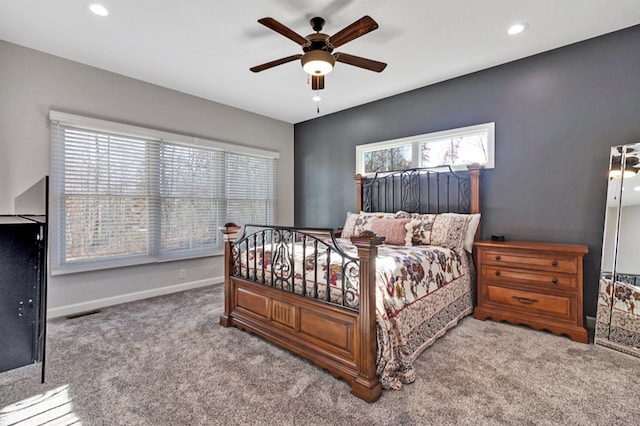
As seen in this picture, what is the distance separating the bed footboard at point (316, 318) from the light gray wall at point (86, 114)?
161 cm

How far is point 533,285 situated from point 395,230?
1358mm

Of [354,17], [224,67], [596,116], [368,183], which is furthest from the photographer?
[368,183]

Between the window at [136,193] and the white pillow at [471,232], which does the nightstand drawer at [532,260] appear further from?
the window at [136,193]

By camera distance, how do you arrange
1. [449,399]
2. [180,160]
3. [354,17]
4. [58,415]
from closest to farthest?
[58,415], [449,399], [354,17], [180,160]

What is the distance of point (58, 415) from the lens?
164 centimetres

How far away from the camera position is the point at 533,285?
276 cm

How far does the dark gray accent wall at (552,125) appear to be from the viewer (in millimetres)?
2711

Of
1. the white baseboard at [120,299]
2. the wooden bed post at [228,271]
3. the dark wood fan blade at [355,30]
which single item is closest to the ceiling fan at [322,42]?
the dark wood fan blade at [355,30]

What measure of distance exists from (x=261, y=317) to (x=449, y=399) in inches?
59.6

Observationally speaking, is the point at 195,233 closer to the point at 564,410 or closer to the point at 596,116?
the point at 564,410

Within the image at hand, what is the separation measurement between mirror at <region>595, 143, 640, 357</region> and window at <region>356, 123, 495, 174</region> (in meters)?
1.05

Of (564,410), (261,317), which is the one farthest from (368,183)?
(564,410)

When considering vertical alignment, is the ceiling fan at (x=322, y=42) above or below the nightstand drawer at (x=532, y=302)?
above

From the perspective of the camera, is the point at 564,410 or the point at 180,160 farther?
the point at 180,160
